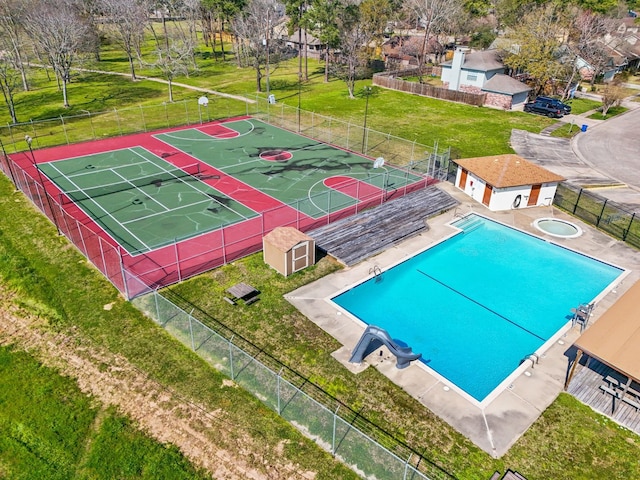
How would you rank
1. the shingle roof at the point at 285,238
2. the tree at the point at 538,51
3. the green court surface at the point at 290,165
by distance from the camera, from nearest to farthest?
the shingle roof at the point at 285,238
the green court surface at the point at 290,165
the tree at the point at 538,51

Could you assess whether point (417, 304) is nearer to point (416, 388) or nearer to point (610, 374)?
point (416, 388)

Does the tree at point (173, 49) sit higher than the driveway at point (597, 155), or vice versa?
the tree at point (173, 49)

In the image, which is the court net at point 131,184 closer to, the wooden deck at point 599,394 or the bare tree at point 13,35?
the wooden deck at point 599,394

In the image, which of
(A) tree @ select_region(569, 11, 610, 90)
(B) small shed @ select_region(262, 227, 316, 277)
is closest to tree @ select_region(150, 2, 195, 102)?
(B) small shed @ select_region(262, 227, 316, 277)

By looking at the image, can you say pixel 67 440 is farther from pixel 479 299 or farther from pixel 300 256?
pixel 479 299

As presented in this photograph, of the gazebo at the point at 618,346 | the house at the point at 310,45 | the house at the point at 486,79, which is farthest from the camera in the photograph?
the house at the point at 310,45

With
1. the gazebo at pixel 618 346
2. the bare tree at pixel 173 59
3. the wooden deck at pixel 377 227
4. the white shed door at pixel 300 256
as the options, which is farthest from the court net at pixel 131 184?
the gazebo at pixel 618 346

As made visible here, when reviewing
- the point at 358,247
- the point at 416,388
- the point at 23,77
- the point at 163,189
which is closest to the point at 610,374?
the point at 416,388

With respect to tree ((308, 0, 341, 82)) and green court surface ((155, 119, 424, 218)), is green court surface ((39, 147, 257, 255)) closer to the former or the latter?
green court surface ((155, 119, 424, 218))
